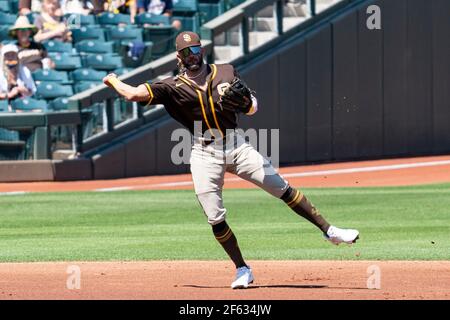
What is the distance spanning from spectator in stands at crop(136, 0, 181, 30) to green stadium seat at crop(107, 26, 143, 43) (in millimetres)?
730

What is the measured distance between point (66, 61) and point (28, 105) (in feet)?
5.00

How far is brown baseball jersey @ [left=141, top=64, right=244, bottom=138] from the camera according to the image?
9062 millimetres

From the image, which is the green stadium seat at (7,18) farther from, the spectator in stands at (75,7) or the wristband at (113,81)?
the wristband at (113,81)

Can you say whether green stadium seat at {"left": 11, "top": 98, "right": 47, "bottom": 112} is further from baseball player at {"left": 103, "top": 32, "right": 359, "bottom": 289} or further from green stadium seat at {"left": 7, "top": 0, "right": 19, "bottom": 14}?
baseball player at {"left": 103, "top": 32, "right": 359, "bottom": 289}

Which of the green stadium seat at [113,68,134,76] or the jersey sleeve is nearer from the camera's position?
the jersey sleeve

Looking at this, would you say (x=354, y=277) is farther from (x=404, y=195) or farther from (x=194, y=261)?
(x=404, y=195)

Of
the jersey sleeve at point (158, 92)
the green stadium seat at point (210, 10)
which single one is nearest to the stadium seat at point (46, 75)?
the green stadium seat at point (210, 10)

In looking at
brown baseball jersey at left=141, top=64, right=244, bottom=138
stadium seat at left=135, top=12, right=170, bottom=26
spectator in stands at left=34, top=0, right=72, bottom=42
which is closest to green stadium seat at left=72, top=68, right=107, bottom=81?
spectator in stands at left=34, top=0, right=72, bottom=42

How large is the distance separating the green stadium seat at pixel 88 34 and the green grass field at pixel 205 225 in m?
4.46

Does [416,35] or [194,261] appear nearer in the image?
[194,261]

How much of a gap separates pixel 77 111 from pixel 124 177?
205 cm

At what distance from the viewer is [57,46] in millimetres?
22547
